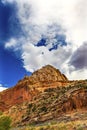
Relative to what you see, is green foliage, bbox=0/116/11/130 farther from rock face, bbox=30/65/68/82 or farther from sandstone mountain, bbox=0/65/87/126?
rock face, bbox=30/65/68/82

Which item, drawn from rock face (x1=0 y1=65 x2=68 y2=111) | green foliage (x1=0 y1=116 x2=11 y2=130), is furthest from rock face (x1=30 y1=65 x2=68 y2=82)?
green foliage (x1=0 y1=116 x2=11 y2=130)

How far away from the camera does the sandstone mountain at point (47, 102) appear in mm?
100875

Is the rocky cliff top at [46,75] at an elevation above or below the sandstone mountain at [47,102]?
above

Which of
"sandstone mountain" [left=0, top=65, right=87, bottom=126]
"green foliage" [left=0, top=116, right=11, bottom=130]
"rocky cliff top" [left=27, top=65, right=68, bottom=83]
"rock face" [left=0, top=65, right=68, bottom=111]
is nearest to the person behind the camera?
"green foliage" [left=0, top=116, right=11, bottom=130]

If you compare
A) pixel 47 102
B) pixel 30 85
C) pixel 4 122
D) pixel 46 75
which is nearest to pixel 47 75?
pixel 46 75

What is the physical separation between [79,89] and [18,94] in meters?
75.6

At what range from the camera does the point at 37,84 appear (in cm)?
17000

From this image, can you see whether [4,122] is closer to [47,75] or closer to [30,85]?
[30,85]

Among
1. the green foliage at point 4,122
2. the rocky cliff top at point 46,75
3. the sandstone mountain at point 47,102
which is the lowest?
the green foliage at point 4,122

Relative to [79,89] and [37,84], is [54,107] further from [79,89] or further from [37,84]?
[37,84]

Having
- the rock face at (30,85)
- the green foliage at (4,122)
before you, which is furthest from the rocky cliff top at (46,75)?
the green foliage at (4,122)

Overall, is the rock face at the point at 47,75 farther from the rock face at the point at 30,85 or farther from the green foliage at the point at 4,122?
the green foliage at the point at 4,122

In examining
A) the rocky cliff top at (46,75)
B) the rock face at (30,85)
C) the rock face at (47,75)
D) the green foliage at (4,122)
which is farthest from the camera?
the rock face at (47,75)

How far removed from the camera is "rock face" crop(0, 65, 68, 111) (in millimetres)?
168375
